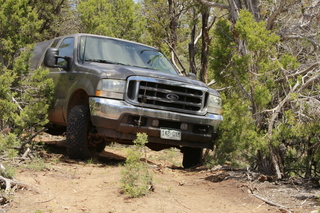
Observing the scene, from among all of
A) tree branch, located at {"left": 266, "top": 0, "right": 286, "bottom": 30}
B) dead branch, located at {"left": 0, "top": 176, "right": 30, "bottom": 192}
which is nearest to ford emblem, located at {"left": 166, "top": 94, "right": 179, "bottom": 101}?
tree branch, located at {"left": 266, "top": 0, "right": 286, "bottom": 30}

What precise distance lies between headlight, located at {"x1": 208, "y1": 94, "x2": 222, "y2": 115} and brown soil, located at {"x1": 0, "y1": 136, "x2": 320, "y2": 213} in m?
1.00

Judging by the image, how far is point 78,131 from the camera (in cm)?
692

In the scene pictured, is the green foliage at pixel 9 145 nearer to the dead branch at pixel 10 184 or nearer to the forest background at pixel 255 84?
the forest background at pixel 255 84

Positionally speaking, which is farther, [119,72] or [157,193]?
[119,72]

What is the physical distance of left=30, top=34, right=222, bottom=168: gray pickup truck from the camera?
21.6 ft

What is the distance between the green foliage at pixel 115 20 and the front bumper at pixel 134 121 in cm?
912

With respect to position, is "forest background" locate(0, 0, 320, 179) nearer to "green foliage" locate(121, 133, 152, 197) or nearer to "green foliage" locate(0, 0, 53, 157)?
"green foliage" locate(0, 0, 53, 157)

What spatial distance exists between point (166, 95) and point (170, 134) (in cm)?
59

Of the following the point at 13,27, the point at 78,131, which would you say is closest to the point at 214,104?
the point at 78,131

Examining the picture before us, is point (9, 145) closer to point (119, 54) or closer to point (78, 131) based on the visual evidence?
point (78, 131)

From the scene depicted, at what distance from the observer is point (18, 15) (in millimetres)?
7180

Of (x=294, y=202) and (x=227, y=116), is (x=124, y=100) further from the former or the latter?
(x=294, y=202)

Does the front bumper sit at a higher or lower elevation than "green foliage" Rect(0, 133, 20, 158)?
higher

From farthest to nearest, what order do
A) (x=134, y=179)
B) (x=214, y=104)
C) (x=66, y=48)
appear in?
(x=66, y=48) < (x=214, y=104) < (x=134, y=179)
